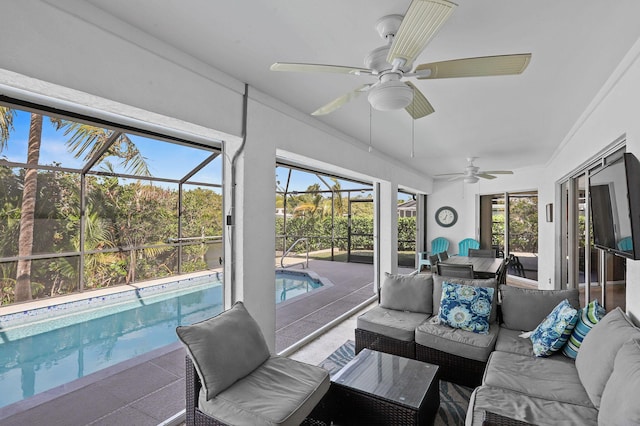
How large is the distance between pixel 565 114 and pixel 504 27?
7.17 ft

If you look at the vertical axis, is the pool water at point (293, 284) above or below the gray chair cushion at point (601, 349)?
below

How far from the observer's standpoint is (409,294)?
3518mm

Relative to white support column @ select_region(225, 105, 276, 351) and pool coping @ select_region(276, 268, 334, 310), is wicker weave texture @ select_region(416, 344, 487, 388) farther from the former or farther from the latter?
pool coping @ select_region(276, 268, 334, 310)

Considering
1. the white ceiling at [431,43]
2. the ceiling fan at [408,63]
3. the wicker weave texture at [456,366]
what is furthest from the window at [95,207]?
the wicker weave texture at [456,366]

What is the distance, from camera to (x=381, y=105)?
1.81 m

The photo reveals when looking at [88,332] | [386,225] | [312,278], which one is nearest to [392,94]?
[386,225]

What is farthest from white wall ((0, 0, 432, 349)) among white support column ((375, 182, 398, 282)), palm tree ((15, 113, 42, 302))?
palm tree ((15, 113, 42, 302))

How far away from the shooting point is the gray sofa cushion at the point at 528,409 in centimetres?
159

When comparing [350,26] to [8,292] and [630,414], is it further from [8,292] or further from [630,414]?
[8,292]

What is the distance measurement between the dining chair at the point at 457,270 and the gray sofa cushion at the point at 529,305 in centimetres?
82

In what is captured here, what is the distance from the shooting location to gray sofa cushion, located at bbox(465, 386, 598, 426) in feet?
5.23

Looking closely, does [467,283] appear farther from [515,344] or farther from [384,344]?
[384,344]

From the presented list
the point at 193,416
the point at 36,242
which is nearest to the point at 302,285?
the point at 36,242

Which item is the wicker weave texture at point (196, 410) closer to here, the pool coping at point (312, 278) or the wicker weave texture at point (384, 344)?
the wicker weave texture at point (384, 344)
